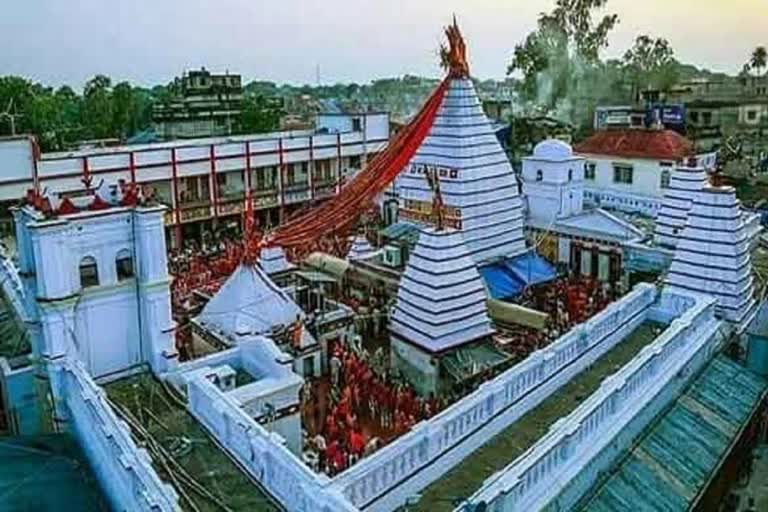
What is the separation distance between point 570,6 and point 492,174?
3450 cm

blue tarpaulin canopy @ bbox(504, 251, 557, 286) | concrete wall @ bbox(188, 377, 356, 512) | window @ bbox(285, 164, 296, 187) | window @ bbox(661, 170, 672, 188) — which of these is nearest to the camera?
concrete wall @ bbox(188, 377, 356, 512)

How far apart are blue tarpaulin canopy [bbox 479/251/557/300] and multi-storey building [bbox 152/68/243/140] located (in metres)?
36.9

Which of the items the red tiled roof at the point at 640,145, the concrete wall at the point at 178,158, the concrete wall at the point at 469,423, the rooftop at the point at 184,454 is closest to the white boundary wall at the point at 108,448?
the rooftop at the point at 184,454

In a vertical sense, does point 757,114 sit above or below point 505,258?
above

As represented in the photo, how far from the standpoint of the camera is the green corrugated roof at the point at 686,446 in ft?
40.7

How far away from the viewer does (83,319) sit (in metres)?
14.7

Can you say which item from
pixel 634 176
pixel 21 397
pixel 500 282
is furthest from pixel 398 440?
pixel 634 176

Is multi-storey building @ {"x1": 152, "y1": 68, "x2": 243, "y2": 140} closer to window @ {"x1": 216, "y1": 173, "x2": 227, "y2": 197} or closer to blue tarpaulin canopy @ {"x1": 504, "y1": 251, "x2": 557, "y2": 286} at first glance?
window @ {"x1": 216, "y1": 173, "x2": 227, "y2": 197}

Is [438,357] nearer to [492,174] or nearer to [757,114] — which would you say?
[492,174]

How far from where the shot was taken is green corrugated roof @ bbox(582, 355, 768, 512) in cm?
1241

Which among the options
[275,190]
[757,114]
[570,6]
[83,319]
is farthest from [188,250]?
[757,114]

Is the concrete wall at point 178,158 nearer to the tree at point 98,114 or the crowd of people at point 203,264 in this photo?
the crowd of people at point 203,264

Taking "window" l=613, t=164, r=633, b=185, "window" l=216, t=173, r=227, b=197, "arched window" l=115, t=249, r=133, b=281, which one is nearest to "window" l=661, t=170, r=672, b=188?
"window" l=613, t=164, r=633, b=185

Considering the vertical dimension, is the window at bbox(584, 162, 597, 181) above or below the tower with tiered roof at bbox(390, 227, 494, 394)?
above
